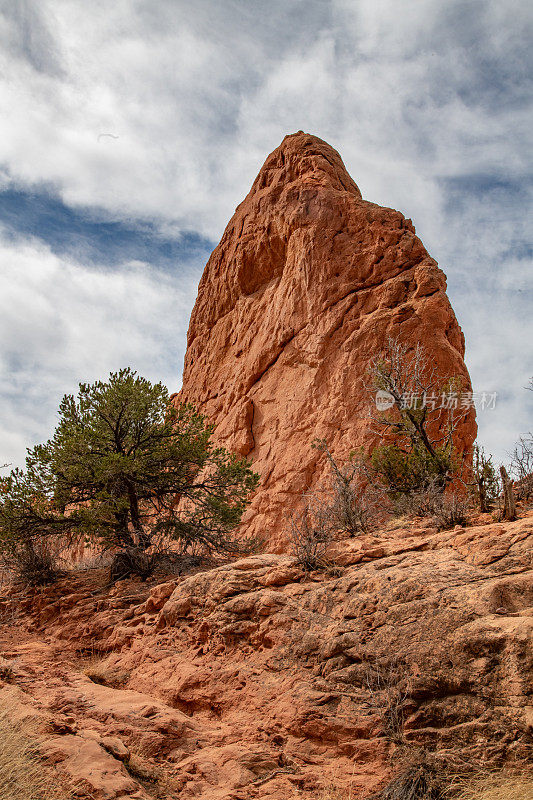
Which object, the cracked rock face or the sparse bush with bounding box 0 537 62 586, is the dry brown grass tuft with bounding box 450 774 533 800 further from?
the cracked rock face

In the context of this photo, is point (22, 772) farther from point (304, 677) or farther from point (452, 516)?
point (452, 516)

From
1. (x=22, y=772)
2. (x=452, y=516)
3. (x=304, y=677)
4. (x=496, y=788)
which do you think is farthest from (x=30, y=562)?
(x=496, y=788)

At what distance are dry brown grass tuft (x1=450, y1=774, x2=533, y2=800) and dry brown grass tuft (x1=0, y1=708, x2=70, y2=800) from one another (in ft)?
7.77

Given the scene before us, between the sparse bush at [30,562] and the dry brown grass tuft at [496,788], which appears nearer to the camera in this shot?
the dry brown grass tuft at [496,788]

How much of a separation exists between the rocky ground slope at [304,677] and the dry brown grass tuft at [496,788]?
13cm

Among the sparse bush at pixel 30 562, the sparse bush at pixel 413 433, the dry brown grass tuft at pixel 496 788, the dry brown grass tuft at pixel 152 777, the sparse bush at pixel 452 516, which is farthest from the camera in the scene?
the sparse bush at pixel 413 433

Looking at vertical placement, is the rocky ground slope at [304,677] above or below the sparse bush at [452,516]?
below

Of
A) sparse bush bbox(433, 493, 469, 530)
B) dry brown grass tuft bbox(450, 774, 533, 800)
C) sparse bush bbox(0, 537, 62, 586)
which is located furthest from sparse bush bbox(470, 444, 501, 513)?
sparse bush bbox(0, 537, 62, 586)

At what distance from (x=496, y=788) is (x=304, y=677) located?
1866mm

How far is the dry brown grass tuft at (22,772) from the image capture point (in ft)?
9.59

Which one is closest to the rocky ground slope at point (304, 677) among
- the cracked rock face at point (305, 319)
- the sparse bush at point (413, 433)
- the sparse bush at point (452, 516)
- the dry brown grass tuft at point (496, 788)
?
the dry brown grass tuft at point (496, 788)

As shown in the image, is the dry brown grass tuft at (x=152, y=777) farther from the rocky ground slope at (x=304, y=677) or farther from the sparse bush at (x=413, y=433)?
the sparse bush at (x=413, y=433)

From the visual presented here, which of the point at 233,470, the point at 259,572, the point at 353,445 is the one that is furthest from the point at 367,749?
the point at 353,445

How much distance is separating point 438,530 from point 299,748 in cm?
326
